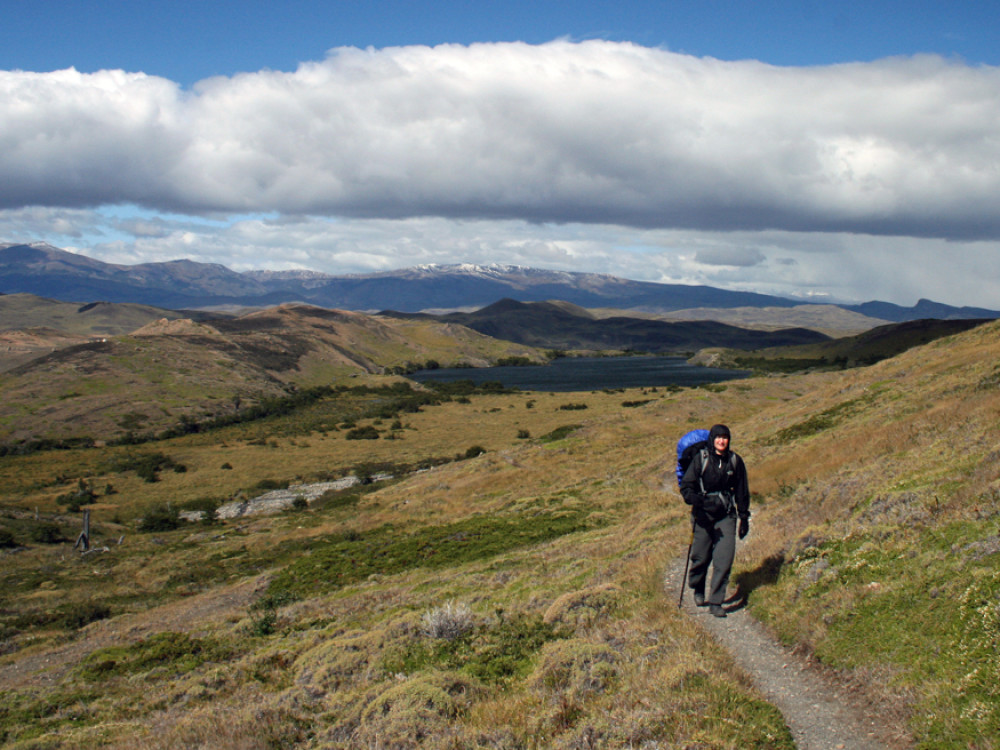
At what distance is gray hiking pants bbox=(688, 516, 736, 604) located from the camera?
35.3 ft

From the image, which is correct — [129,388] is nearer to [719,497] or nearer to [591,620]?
[591,620]

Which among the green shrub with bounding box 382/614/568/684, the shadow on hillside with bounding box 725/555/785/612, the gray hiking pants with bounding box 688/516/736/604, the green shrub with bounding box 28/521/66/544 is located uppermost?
the gray hiking pants with bounding box 688/516/736/604

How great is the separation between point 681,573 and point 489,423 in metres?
102

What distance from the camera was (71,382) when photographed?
140 metres

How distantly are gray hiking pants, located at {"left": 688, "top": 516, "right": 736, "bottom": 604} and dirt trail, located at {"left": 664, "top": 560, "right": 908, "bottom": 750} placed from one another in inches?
18.7

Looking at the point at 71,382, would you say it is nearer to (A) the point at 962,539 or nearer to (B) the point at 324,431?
(B) the point at 324,431

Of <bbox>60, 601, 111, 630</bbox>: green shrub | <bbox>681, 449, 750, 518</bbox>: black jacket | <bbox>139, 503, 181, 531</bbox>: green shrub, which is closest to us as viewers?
<bbox>681, 449, 750, 518</bbox>: black jacket

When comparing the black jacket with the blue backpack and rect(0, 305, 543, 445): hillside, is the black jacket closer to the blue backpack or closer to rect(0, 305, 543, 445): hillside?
the blue backpack

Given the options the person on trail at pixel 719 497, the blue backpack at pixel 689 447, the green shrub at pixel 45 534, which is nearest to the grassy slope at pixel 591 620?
the person on trail at pixel 719 497

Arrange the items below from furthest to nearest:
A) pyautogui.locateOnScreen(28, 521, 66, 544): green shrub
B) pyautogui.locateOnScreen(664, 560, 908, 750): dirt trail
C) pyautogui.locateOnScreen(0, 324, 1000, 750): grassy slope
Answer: pyautogui.locateOnScreen(28, 521, 66, 544): green shrub < pyautogui.locateOnScreen(0, 324, 1000, 750): grassy slope < pyautogui.locateOnScreen(664, 560, 908, 750): dirt trail

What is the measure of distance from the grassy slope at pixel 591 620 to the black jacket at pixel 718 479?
1.83 meters

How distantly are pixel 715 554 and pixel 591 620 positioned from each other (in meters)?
2.58

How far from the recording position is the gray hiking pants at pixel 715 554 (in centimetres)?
1077

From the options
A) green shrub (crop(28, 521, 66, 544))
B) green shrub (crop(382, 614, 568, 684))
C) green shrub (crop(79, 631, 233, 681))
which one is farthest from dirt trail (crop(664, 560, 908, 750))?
green shrub (crop(28, 521, 66, 544))
